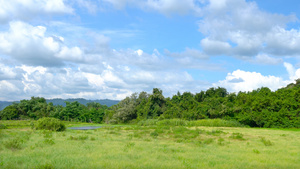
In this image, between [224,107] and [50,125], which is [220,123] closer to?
[224,107]

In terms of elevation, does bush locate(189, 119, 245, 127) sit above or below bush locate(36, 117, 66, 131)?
below

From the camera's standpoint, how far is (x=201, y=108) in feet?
136

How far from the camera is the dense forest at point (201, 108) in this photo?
111ft

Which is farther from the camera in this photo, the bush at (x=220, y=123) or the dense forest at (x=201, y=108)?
the bush at (x=220, y=123)

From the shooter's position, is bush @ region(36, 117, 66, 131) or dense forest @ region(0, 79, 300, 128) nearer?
bush @ region(36, 117, 66, 131)

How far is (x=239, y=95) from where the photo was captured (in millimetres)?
40781

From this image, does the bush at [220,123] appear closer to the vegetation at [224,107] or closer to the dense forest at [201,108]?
the vegetation at [224,107]

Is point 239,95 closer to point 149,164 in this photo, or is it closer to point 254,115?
point 254,115

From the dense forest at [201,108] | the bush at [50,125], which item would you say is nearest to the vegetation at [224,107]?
the dense forest at [201,108]

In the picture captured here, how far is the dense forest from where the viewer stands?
33.8 metres

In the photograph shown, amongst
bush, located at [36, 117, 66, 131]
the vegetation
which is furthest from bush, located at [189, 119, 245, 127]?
bush, located at [36, 117, 66, 131]

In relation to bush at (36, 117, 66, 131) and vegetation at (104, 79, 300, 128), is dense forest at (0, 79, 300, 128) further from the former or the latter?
bush at (36, 117, 66, 131)

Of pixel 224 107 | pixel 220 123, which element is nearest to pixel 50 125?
pixel 220 123

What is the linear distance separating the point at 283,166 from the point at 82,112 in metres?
64.0
